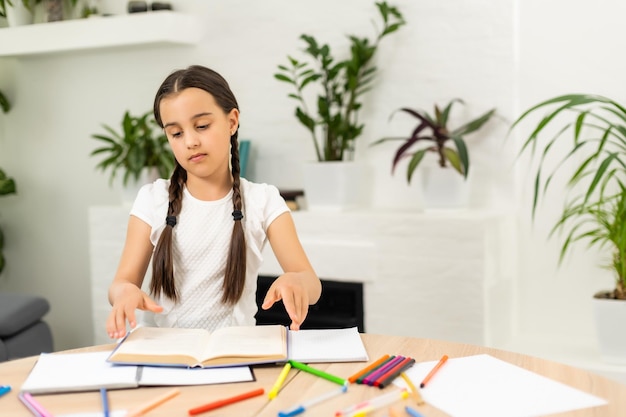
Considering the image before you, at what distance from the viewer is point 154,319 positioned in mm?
1753

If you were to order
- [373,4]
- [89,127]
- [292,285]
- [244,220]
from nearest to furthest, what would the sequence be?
1. [292,285]
2. [244,220]
3. [373,4]
4. [89,127]

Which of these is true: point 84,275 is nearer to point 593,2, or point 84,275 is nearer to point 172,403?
point 593,2

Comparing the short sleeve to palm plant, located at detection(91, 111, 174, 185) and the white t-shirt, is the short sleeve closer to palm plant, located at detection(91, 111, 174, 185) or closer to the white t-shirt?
the white t-shirt

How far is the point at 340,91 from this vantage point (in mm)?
3084

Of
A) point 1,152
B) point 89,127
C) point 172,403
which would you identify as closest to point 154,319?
point 172,403

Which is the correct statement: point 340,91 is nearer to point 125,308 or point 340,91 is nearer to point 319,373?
point 125,308

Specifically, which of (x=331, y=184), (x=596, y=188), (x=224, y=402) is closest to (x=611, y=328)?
(x=596, y=188)

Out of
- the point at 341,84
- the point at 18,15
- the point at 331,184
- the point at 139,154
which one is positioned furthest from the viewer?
the point at 18,15

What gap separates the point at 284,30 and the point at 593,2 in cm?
122

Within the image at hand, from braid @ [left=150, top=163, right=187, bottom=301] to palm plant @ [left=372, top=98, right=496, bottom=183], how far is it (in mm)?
1188

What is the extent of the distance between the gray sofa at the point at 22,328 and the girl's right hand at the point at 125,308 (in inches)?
67.0

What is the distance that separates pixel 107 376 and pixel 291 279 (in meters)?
0.38

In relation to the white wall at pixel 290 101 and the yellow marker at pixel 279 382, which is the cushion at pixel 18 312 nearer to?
the white wall at pixel 290 101

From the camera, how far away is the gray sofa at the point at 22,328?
9.45 feet
